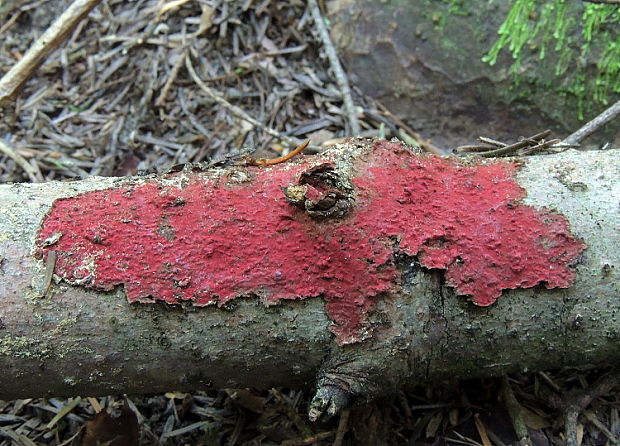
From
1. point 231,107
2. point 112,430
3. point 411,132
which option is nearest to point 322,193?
point 112,430

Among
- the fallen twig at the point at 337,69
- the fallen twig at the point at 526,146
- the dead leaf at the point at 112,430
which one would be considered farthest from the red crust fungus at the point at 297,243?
the fallen twig at the point at 337,69

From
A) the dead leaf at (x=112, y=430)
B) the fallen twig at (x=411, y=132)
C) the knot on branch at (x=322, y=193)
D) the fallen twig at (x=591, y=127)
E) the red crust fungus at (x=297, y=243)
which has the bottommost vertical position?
the dead leaf at (x=112, y=430)

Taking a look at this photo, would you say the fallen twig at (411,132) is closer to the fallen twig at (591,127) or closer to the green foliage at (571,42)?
the green foliage at (571,42)

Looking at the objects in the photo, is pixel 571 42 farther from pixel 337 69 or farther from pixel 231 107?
pixel 231 107

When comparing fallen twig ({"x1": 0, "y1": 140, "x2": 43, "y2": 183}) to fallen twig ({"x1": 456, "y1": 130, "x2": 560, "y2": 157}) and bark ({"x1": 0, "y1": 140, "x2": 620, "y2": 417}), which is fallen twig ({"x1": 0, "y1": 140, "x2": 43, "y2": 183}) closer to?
bark ({"x1": 0, "y1": 140, "x2": 620, "y2": 417})

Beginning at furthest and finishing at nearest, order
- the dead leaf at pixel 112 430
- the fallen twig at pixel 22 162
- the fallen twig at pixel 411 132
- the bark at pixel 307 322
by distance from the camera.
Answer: the fallen twig at pixel 411 132 → the fallen twig at pixel 22 162 → the dead leaf at pixel 112 430 → the bark at pixel 307 322

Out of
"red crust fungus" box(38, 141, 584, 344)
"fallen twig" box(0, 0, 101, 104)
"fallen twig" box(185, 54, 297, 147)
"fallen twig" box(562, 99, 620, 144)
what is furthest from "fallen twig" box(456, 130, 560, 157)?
"fallen twig" box(0, 0, 101, 104)

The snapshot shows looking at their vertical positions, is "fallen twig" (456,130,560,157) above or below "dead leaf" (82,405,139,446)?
above
